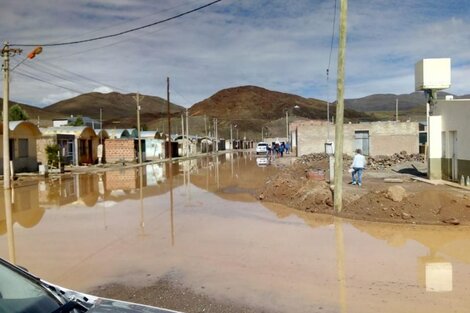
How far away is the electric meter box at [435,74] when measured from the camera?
928 inches

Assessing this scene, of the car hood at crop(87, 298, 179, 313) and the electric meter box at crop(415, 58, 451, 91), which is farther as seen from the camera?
the electric meter box at crop(415, 58, 451, 91)

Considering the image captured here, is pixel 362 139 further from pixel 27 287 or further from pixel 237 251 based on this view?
pixel 27 287

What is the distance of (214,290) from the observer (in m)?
6.95

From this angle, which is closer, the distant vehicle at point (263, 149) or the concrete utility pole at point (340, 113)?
the concrete utility pole at point (340, 113)

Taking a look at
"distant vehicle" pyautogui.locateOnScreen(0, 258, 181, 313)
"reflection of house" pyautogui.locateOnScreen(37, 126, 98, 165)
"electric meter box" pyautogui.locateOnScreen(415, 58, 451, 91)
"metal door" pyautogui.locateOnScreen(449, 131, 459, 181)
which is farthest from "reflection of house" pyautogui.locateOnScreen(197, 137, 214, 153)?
"distant vehicle" pyautogui.locateOnScreen(0, 258, 181, 313)

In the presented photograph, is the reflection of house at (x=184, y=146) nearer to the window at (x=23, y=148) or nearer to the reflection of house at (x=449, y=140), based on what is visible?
the window at (x=23, y=148)

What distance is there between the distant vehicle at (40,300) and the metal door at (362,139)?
52101 millimetres

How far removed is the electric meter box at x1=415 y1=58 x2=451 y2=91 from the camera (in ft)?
77.3

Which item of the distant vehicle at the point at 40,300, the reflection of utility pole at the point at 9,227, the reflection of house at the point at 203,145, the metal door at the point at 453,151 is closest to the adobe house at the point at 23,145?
the reflection of utility pole at the point at 9,227

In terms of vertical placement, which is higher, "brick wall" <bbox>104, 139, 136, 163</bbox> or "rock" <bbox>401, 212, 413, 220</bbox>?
"brick wall" <bbox>104, 139, 136, 163</bbox>

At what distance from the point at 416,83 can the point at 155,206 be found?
603 inches

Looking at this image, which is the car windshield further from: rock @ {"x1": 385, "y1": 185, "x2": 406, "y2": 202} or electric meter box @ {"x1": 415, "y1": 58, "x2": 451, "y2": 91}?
electric meter box @ {"x1": 415, "y1": 58, "x2": 451, "y2": 91}

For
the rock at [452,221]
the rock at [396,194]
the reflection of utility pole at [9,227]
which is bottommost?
the reflection of utility pole at [9,227]

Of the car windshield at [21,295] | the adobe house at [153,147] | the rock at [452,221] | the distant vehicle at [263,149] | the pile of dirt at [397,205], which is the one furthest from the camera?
the distant vehicle at [263,149]
